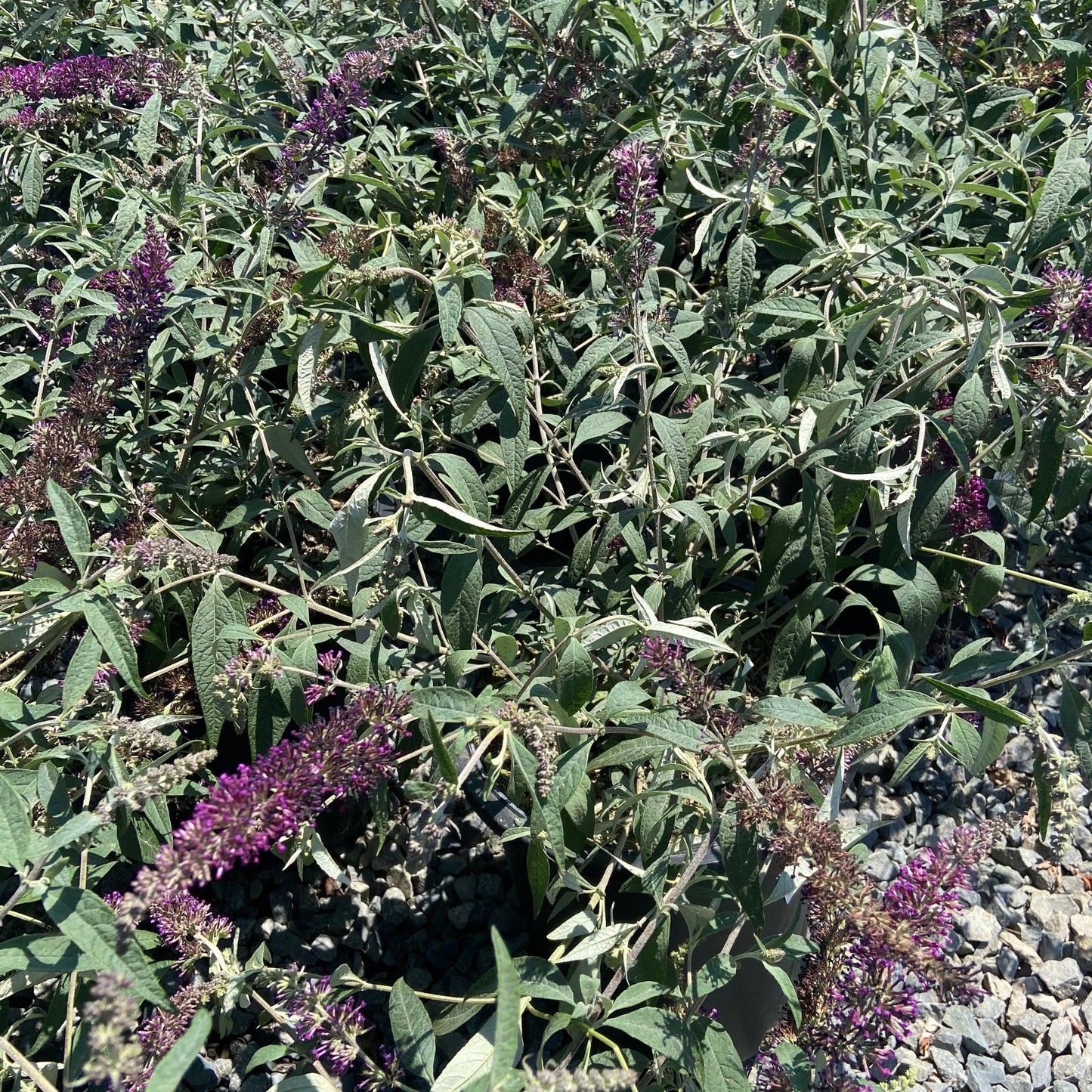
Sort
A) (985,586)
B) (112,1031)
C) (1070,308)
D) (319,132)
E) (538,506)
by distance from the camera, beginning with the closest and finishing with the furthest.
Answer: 1. (112,1031)
2. (1070,308)
3. (319,132)
4. (985,586)
5. (538,506)

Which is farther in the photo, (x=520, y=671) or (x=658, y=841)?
(x=520, y=671)

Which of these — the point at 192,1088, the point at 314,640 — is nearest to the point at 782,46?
the point at 314,640

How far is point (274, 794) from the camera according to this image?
3.96ft

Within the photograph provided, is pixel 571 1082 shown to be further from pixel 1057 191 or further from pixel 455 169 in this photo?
pixel 455 169

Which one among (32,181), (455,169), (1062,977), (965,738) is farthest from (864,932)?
(32,181)

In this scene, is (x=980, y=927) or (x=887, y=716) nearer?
(x=887, y=716)

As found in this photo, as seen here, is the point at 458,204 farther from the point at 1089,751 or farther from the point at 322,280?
the point at 1089,751

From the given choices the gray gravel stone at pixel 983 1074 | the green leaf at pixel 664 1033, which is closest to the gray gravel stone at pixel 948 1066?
the gray gravel stone at pixel 983 1074

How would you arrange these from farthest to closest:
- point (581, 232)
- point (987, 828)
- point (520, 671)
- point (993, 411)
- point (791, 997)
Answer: point (581, 232) < point (993, 411) < point (520, 671) < point (791, 997) < point (987, 828)

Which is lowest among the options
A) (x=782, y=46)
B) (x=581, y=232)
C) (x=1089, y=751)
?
(x=1089, y=751)

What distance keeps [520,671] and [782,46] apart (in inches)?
81.9

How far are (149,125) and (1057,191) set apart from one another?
2.09 metres

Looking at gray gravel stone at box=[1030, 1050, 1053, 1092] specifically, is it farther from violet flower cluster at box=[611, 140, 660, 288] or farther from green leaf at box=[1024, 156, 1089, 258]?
violet flower cluster at box=[611, 140, 660, 288]

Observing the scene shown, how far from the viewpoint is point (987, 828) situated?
4.52ft
